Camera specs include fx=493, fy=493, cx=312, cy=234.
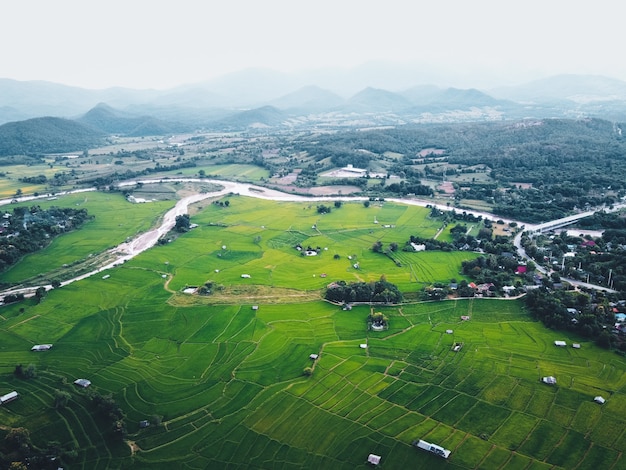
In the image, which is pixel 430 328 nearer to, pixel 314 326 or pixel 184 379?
pixel 314 326

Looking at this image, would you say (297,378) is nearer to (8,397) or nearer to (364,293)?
(364,293)

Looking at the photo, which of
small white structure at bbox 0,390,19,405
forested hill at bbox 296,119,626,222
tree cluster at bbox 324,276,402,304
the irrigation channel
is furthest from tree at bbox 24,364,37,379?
forested hill at bbox 296,119,626,222

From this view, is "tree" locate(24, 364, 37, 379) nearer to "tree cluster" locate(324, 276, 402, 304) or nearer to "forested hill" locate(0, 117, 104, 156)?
"tree cluster" locate(324, 276, 402, 304)

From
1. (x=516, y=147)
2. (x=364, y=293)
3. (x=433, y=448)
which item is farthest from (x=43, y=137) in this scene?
(x=433, y=448)

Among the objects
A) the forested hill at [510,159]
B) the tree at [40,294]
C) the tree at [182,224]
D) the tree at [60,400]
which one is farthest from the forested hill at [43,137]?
the tree at [60,400]

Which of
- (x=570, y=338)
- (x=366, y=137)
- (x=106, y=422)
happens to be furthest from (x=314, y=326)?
(x=366, y=137)

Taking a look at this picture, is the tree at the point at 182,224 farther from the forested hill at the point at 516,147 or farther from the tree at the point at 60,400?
the forested hill at the point at 516,147
